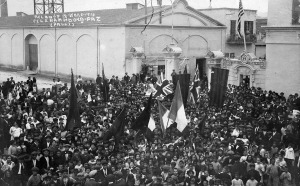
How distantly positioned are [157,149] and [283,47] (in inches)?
560

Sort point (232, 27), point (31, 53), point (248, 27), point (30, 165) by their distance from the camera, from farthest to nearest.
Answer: point (31, 53)
point (248, 27)
point (232, 27)
point (30, 165)

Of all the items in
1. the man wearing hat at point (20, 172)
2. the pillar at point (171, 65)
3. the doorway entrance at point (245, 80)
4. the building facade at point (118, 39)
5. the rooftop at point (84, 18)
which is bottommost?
the man wearing hat at point (20, 172)

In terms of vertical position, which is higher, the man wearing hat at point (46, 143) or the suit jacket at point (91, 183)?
the man wearing hat at point (46, 143)

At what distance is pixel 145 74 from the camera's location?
27391mm

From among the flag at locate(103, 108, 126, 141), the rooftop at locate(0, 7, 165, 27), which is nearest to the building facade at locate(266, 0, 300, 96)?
the rooftop at locate(0, 7, 165, 27)

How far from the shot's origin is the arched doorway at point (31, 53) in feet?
127

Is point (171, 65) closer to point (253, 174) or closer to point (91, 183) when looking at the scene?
point (253, 174)

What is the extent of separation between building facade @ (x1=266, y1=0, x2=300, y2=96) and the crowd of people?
5.91 metres

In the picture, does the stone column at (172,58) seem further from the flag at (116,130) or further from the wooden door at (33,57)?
the wooden door at (33,57)

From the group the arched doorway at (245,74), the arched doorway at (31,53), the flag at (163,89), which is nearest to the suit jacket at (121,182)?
the flag at (163,89)

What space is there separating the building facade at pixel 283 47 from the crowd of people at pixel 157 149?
591 centimetres

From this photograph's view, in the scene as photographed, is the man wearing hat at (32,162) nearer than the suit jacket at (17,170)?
No

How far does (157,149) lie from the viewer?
12.1 meters

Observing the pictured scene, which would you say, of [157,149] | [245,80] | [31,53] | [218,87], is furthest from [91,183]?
[31,53]
